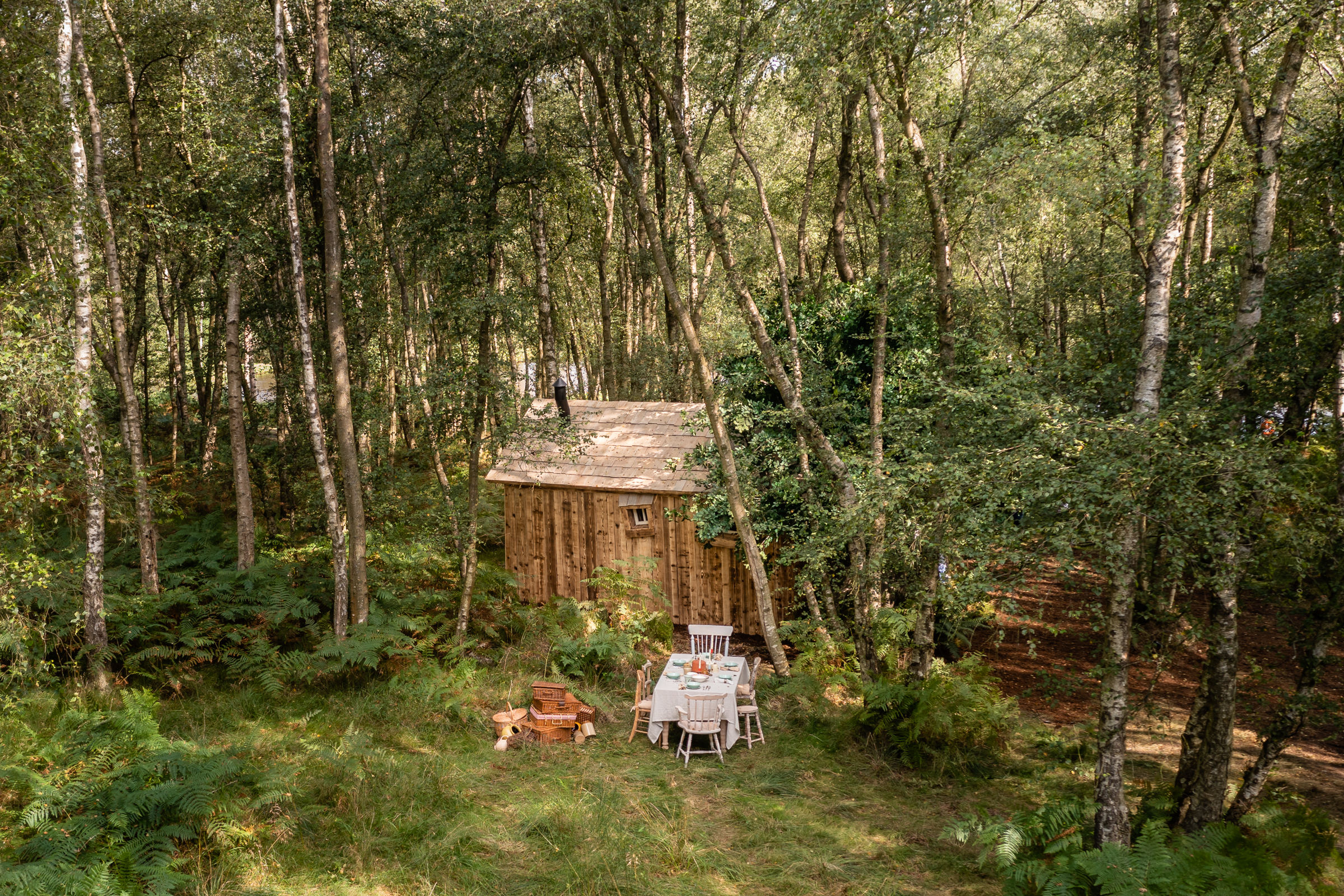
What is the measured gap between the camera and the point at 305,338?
9688 mm

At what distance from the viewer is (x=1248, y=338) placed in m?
6.00

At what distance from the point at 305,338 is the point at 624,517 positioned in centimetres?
603

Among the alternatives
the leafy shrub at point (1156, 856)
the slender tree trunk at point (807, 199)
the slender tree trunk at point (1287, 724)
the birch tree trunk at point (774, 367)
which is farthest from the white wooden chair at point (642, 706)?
the slender tree trunk at point (807, 199)

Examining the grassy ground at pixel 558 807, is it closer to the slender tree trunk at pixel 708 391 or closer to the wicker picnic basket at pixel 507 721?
the wicker picnic basket at pixel 507 721

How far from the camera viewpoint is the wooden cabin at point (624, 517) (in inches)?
505

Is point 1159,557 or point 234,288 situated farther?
point 234,288

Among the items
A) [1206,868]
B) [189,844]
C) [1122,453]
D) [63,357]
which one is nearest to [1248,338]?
[1122,453]

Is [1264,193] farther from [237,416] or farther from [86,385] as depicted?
[237,416]

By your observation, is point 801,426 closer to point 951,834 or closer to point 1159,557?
point 1159,557

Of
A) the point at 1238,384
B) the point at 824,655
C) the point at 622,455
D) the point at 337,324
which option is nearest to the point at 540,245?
the point at 622,455

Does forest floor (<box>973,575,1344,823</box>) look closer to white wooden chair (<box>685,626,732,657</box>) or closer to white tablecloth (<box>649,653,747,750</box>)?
white tablecloth (<box>649,653,747,750</box>)

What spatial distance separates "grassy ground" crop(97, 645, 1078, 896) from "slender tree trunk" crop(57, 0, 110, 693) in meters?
1.06

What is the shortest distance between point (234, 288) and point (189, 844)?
832 cm

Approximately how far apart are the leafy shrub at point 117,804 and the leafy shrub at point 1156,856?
5.85 metres
